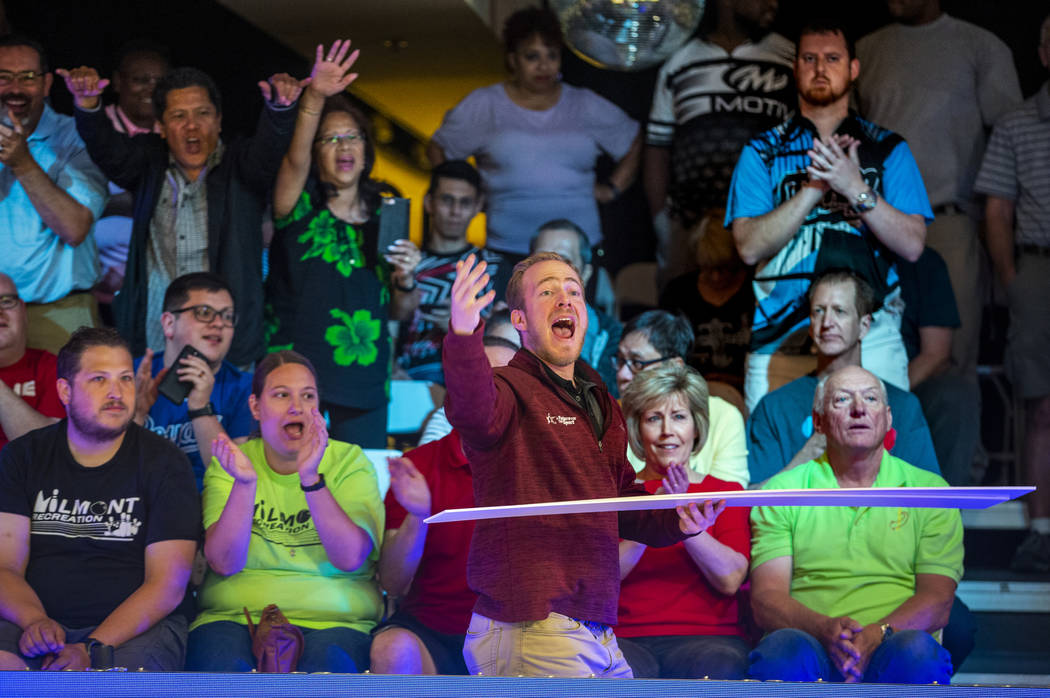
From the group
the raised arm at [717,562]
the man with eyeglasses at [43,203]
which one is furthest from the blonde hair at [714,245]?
the man with eyeglasses at [43,203]

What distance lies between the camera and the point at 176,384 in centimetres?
340

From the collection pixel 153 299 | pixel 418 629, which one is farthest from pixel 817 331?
pixel 153 299

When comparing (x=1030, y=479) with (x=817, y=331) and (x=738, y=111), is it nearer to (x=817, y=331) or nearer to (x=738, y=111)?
(x=817, y=331)

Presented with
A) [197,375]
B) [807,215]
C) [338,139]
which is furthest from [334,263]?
[807,215]

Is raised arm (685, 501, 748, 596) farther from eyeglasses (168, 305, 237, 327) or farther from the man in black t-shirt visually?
eyeglasses (168, 305, 237, 327)

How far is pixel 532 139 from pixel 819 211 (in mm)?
1065

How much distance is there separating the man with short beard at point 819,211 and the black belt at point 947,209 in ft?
1.16

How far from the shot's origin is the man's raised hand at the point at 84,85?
3.57m

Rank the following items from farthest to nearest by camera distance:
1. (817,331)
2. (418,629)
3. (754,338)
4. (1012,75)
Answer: (1012,75), (754,338), (817,331), (418,629)

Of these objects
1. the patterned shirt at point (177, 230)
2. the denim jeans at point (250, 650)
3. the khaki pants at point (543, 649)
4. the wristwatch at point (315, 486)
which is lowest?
the denim jeans at point (250, 650)

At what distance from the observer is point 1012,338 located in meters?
3.76

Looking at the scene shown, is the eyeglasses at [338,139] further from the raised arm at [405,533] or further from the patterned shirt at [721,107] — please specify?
the raised arm at [405,533]

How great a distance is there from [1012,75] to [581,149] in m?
1.50

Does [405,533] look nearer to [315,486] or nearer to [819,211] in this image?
[315,486]
